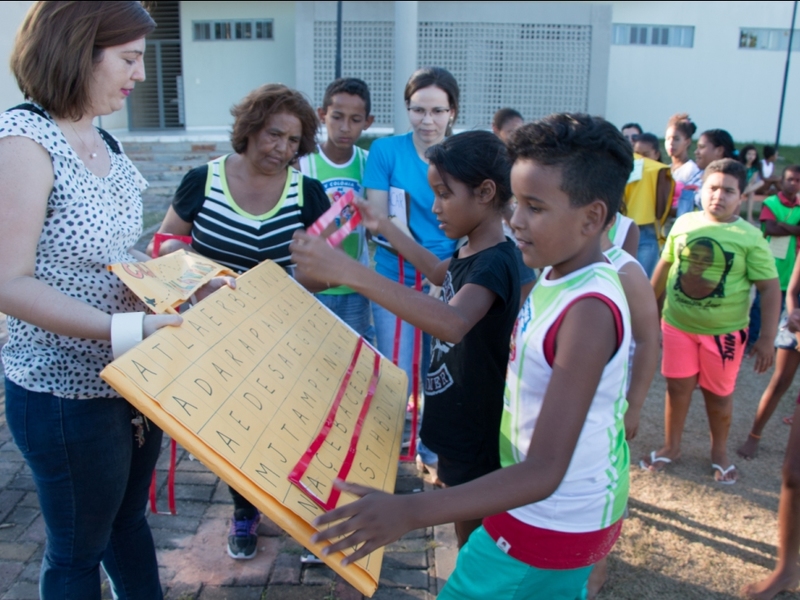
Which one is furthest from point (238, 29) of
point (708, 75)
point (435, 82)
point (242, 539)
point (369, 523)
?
point (369, 523)

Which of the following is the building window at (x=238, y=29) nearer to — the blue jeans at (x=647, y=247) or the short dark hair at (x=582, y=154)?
the blue jeans at (x=647, y=247)

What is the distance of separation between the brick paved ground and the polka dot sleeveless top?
1239mm

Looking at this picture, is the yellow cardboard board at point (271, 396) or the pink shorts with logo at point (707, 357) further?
the pink shorts with logo at point (707, 357)

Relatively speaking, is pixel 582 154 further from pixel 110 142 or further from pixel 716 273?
pixel 716 273

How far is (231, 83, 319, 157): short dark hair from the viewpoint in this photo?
9.21 feet

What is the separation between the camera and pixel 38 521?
3.13m

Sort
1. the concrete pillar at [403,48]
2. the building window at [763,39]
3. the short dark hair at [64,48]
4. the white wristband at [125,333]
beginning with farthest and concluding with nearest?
1. the building window at [763,39]
2. the concrete pillar at [403,48]
3. the short dark hair at [64,48]
4. the white wristband at [125,333]

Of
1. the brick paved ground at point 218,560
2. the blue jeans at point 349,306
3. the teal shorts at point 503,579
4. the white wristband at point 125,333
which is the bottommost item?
the brick paved ground at point 218,560

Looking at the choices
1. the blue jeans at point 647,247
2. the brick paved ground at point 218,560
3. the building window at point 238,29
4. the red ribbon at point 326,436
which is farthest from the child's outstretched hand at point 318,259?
the building window at point 238,29

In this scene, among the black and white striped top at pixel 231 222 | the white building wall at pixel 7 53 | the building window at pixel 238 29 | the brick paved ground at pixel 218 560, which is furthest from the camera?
the building window at pixel 238 29

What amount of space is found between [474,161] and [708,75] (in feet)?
76.8

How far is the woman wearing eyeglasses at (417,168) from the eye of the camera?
3.62 metres

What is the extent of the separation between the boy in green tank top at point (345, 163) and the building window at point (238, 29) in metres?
18.2

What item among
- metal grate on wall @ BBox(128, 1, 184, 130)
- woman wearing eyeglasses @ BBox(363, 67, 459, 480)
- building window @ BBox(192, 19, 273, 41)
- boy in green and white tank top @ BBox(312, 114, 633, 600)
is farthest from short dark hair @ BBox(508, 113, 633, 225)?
metal grate on wall @ BBox(128, 1, 184, 130)
